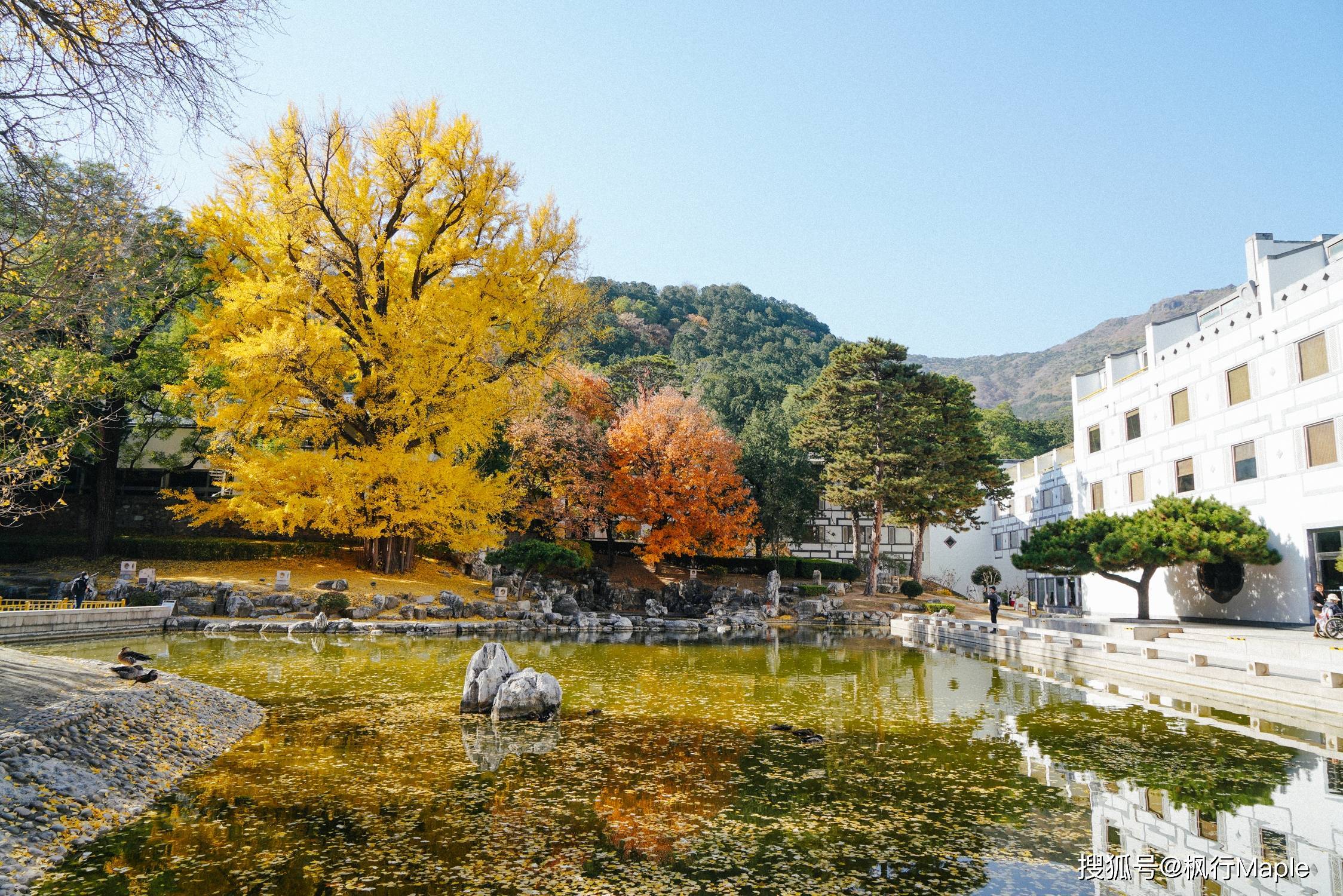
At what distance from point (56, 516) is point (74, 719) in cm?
2540

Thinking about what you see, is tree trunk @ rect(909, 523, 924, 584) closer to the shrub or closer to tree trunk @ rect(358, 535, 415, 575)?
tree trunk @ rect(358, 535, 415, 575)

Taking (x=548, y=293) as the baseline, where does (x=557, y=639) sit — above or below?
below

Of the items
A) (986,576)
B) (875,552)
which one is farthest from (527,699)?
(986,576)

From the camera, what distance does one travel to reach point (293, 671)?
1271 cm

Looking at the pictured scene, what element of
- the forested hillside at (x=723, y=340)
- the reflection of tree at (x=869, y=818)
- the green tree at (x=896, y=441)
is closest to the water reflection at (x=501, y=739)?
the reflection of tree at (x=869, y=818)

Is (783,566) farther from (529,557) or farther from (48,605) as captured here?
(48,605)

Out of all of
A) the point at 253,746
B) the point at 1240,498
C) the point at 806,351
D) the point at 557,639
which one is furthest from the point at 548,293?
the point at 806,351

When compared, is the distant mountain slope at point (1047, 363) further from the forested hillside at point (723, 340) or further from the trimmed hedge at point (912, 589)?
the trimmed hedge at point (912, 589)

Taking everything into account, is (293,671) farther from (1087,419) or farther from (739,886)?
(1087,419)

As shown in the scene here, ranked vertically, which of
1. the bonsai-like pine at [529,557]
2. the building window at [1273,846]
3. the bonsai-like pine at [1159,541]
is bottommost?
the building window at [1273,846]

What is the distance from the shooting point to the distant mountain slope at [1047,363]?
109 m

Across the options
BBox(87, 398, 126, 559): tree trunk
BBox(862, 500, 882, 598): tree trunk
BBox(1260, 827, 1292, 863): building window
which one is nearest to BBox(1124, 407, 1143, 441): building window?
BBox(862, 500, 882, 598): tree trunk

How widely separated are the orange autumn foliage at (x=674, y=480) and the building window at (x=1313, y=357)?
19.7 m

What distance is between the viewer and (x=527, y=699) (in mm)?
9742
